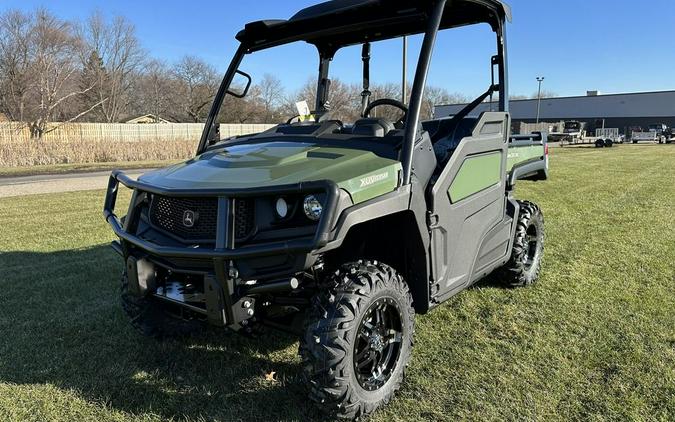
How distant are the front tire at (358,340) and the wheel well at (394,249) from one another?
8.2 inches

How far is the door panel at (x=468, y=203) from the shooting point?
3.13 metres

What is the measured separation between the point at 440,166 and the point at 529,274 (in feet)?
7.18

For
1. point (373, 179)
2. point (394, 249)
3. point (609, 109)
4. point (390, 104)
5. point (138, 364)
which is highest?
point (609, 109)

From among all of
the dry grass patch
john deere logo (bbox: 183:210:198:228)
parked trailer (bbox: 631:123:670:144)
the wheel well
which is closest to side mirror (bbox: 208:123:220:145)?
john deere logo (bbox: 183:210:198:228)

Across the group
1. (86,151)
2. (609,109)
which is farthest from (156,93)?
(609,109)

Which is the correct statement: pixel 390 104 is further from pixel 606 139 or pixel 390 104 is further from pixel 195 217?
pixel 606 139

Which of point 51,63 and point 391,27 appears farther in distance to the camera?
point 51,63

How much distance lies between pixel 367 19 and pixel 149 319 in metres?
2.55

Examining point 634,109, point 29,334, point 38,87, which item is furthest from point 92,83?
point 634,109

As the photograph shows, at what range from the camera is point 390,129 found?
324 centimetres

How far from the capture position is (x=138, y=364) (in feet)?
11.0

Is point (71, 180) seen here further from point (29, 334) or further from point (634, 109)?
point (634, 109)

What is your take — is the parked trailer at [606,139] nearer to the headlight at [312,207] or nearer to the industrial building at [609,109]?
the industrial building at [609,109]

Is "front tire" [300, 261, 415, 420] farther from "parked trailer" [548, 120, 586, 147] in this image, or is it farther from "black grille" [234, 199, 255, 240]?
"parked trailer" [548, 120, 586, 147]
